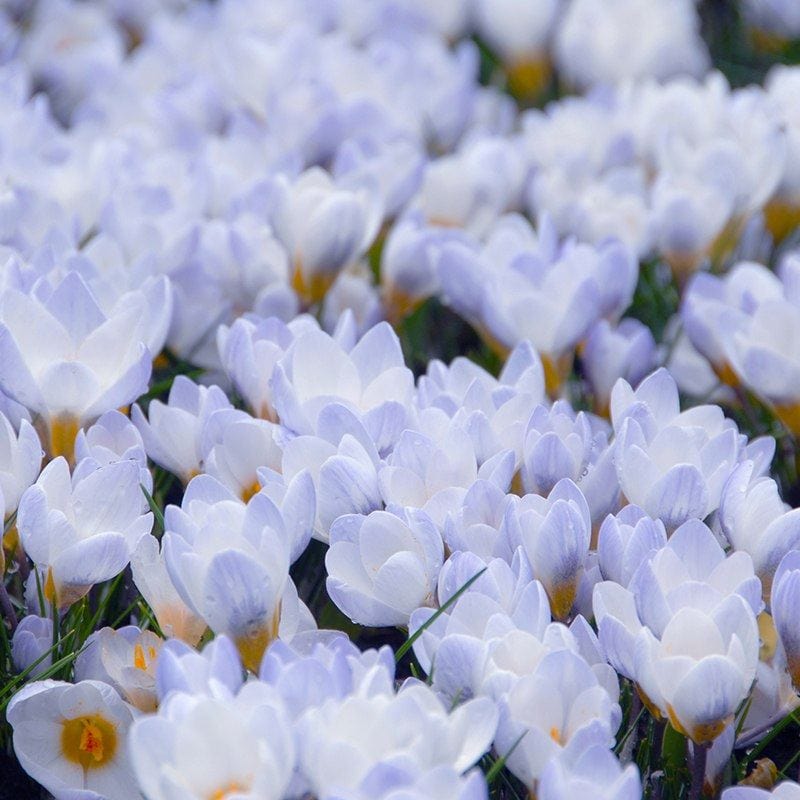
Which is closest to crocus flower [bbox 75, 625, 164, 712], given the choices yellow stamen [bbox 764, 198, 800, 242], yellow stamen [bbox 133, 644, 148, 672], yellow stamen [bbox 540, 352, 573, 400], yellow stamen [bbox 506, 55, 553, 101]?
yellow stamen [bbox 133, 644, 148, 672]

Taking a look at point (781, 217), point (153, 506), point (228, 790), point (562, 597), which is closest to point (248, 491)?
point (153, 506)

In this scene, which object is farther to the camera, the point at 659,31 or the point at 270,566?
the point at 659,31

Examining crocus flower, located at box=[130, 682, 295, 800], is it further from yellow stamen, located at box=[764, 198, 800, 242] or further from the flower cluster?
yellow stamen, located at box=[764, 198, 800, 242]

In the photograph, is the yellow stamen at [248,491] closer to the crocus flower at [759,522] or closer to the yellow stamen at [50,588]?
the yellow stamen at [50,588]

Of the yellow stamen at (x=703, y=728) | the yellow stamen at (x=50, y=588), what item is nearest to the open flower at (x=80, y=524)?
the yellow stamen at (x=50, y=588)

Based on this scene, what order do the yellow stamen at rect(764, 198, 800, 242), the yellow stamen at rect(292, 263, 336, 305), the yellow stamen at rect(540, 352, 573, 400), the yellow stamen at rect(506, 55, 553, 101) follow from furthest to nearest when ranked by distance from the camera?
1. the yellow stamen at rect(506, 55, 553, 101)
2. the yellow stamen at rect(764, 198, 800, 242)
3. the yellow stamen at rect(292, 263, 336, 305)
4. the yellow stamen at rect(540, 352, 573, 400)

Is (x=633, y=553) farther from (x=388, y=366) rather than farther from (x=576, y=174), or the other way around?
(x=576, y=174)

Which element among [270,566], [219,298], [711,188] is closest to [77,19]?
[219,298]

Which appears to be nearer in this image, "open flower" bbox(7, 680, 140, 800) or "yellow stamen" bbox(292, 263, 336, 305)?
"open flower" bbox(7, 680, 140, 800)
